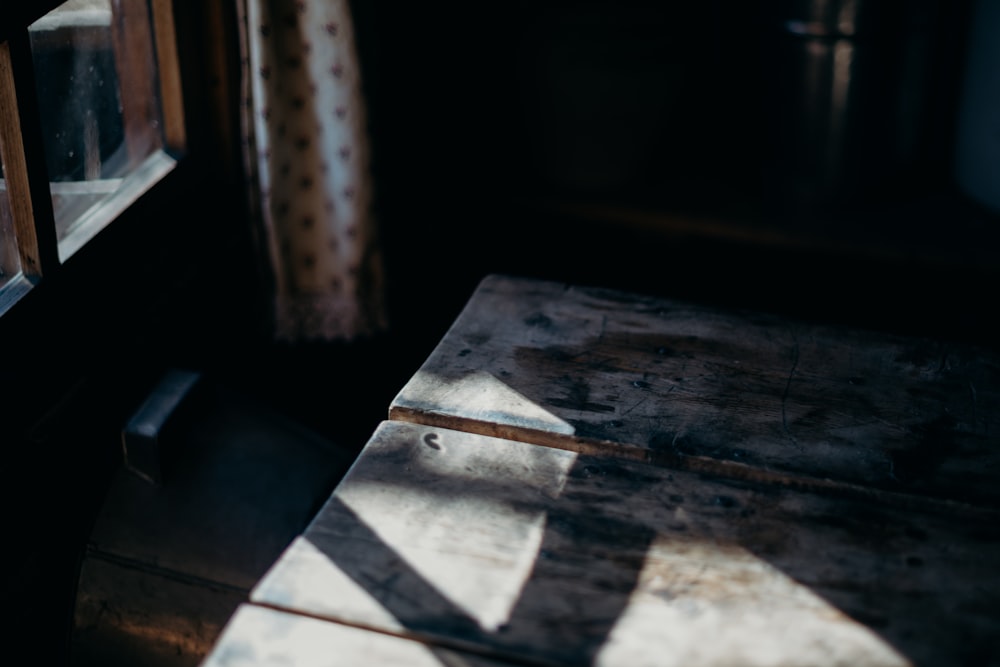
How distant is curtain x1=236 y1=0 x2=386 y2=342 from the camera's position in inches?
74.1

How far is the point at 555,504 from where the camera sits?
1033 millimetres

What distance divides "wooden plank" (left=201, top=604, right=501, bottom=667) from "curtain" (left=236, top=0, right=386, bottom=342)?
1.22 metres

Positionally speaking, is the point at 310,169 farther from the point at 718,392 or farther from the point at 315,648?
the point at 315,648

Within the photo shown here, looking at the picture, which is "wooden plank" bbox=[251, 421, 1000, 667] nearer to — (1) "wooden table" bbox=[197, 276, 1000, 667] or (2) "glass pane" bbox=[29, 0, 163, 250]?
(1) "wooden table" bbox=[197, 276, 1000, 667]

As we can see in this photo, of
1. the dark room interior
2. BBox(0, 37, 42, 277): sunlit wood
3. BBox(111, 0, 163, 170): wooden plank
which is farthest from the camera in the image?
the dark room interior

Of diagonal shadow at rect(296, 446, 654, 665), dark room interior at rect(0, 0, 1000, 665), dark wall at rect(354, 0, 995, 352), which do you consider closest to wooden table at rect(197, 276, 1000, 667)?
diagonal shadow at rect(296, 446, 654, 665)

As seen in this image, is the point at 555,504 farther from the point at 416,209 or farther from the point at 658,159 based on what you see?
the point at 658,159

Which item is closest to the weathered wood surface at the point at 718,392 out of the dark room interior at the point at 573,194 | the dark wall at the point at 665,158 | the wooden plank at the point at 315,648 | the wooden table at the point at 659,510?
the wooden table at the point at 659,510

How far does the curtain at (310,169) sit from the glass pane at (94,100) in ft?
0.59

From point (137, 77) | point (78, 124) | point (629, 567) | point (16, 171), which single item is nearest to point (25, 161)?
point (16, 171)

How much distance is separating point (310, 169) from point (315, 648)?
132 centimetres

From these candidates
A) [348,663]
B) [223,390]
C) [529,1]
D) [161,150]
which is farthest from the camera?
[529,1]

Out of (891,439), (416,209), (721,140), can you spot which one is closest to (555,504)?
(891,439)

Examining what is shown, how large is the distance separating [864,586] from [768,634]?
0.12m
